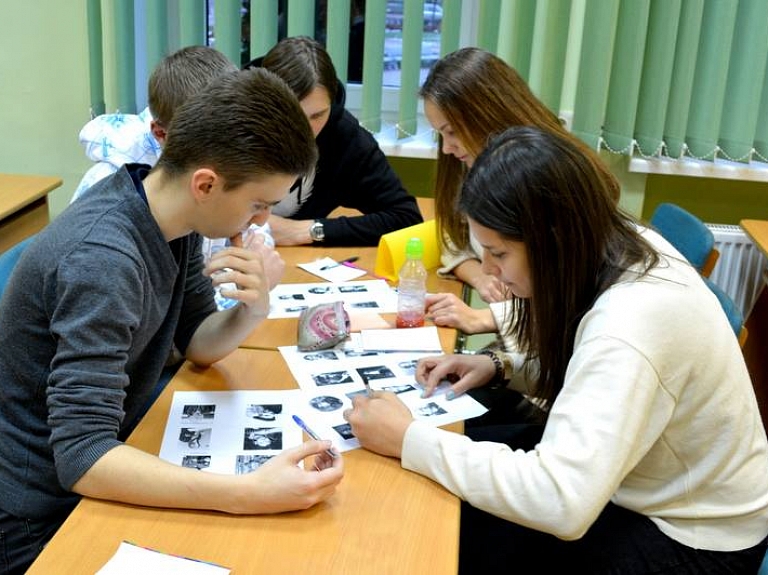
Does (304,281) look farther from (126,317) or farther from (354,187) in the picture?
(126,317)

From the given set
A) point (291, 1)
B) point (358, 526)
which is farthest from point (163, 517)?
point (291, 1)

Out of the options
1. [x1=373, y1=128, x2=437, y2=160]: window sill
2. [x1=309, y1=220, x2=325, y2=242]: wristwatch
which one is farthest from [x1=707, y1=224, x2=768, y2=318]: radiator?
[x1=309, y1=220, x2=325, y2=242]: wristwatch

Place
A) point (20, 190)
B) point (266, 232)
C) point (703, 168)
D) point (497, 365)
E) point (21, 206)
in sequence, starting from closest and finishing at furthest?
point (497, 365) → point (266, 232) → point (21, 206) → point (20, 190) → point (703, 168)

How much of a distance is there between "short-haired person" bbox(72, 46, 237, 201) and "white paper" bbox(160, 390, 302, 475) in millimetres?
695

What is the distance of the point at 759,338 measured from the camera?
2898mm

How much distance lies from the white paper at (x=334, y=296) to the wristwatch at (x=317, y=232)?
0.30 meters

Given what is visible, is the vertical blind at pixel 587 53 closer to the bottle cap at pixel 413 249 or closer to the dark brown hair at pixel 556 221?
the bottle cap at pixel 413 249

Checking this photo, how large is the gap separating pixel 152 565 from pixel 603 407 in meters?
0.62

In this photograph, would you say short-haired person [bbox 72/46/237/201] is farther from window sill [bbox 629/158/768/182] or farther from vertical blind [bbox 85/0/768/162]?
window sill [bbox 629/158/768/182]

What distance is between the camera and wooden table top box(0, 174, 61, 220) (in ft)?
8.75

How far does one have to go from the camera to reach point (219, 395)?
4.88 ft

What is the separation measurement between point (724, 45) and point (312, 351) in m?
2.05

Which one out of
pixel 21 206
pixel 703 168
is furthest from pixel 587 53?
pixel 21 206

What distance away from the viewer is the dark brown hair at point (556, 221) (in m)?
1.24
